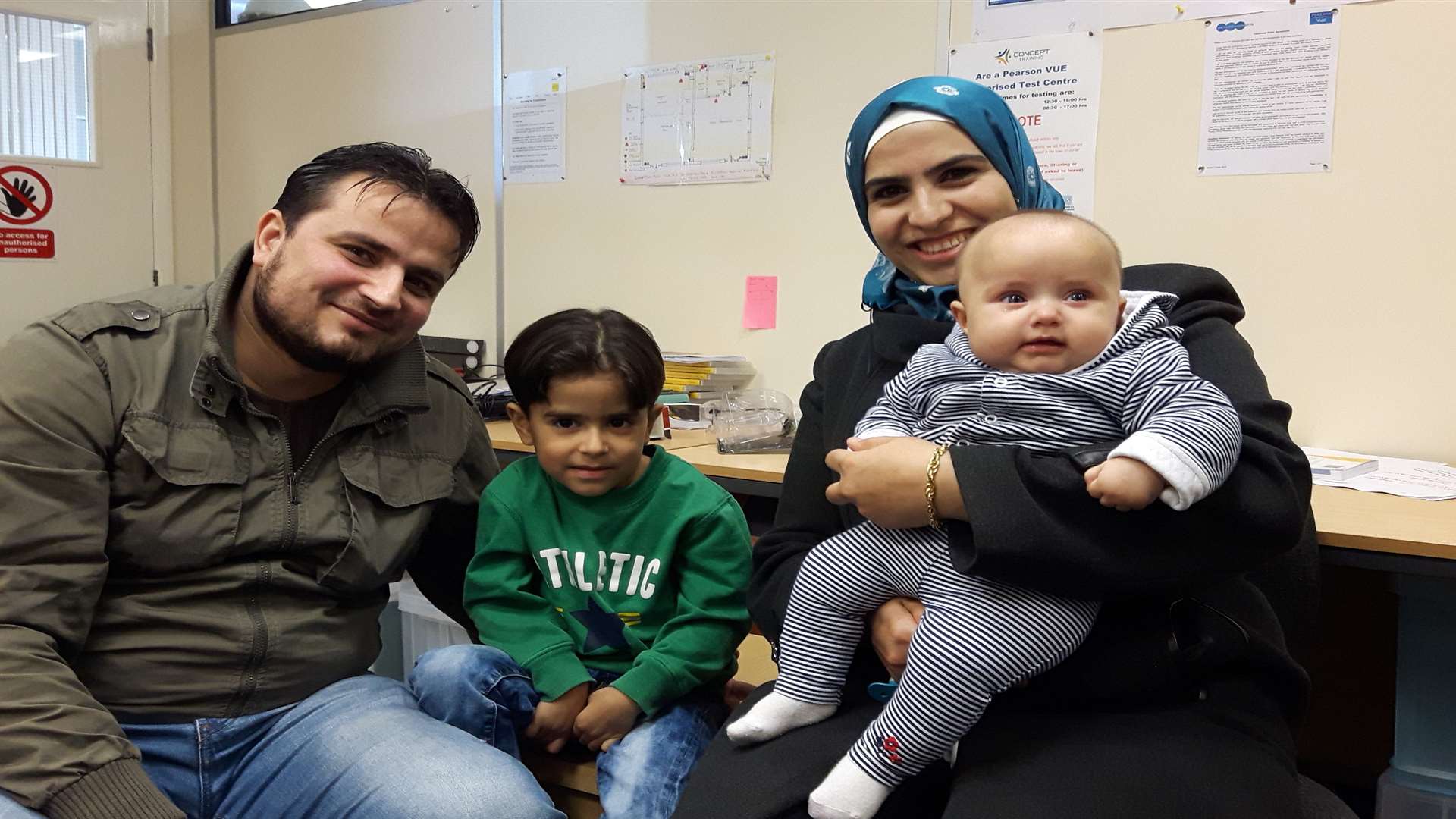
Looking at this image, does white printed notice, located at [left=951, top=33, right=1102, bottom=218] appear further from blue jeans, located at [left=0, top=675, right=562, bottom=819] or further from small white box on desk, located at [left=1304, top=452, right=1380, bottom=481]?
blue jeans, located at [left=0, top=675, right=562, bottom=819]

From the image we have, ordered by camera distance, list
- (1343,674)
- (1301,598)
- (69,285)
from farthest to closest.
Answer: (69,285) → (1343,674) → (1301,598)

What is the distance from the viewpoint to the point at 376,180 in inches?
61.1

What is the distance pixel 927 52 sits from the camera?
8.80 ft

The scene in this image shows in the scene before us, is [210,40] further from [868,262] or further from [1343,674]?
[1343,674]

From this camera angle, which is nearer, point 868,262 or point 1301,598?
point 1301,598

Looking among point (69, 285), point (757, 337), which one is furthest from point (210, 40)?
point (757, 337)

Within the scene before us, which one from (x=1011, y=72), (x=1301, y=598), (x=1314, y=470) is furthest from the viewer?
(x=1011, y=72)

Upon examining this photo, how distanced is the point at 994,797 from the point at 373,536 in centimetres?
93

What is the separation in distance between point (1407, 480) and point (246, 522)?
191 cm

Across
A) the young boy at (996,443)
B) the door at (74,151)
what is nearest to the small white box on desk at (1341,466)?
the young boy at (996,443)

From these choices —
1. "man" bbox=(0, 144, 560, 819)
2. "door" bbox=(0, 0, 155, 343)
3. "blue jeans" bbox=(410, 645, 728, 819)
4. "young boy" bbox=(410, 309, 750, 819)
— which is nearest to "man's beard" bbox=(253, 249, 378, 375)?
"man" bbox=(0, 144, 560, 819)

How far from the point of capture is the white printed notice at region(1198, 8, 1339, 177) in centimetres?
224

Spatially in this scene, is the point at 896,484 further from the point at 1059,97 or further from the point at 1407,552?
the point at 1059,97

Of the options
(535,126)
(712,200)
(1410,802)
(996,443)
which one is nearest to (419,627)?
(712,200)
